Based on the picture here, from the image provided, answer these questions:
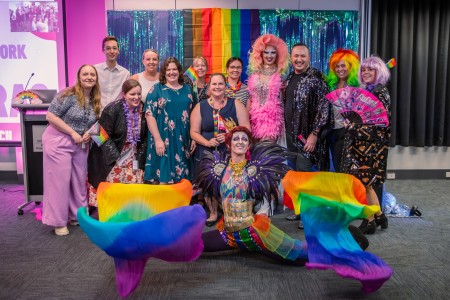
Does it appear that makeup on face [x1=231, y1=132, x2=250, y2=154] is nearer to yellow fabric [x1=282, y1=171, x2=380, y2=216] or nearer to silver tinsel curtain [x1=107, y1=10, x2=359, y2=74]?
yellow fabric [x1=282, y1=171, x2=380, y2=216]

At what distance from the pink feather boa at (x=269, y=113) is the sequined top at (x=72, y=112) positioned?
135cm

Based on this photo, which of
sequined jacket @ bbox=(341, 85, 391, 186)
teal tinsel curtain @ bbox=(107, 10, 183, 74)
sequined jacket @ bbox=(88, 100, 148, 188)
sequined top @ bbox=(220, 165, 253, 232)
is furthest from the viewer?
teal tinsel curtain @ bbox=(107, 10, 183, 74)

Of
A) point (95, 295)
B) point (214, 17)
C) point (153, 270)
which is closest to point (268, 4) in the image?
point (214, 17)

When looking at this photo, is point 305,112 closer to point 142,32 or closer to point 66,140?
point 66,140

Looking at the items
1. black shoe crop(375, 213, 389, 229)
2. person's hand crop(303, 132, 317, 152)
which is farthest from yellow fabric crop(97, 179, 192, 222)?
black shoe crop(375, 213, 389, 229)

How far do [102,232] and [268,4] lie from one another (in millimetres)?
4293

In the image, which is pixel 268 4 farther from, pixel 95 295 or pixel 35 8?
pixel 95 295

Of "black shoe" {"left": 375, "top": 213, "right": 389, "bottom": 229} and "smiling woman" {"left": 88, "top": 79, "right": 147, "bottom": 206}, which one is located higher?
"smiling woman" {"left": 88, "top": 79, "right": 147, "bottom": 206}

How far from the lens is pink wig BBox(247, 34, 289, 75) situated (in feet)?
13.0

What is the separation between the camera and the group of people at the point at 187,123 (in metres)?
3.75

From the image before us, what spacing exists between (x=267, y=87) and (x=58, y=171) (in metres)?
1.83

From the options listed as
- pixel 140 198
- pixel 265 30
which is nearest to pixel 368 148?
pixel 140 198

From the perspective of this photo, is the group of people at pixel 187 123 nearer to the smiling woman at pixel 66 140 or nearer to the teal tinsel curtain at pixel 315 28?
the smiling woman at pixel 66 140

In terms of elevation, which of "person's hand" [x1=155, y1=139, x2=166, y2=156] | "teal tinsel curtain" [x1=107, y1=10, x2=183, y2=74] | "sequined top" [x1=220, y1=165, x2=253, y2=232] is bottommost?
"sequined top" [x1=220, y1=165, x2=253, y2=232]
